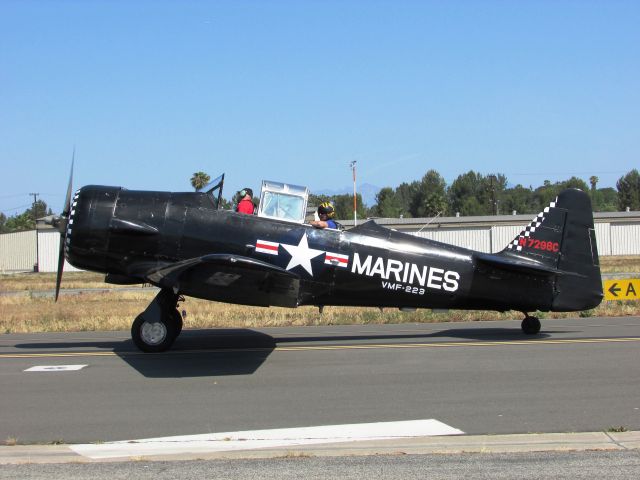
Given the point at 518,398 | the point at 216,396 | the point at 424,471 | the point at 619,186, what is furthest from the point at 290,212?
the point at 619,186

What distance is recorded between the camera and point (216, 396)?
7.56 metres

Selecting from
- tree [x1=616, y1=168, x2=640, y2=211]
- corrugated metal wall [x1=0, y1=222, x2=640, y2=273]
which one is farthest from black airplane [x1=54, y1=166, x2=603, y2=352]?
tree [x1=616, y1=168, x2=640, y2=211]

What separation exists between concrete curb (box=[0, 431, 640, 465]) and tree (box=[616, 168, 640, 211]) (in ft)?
370

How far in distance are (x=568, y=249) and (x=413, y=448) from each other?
714 cm

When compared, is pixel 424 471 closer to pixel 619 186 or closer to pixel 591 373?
pixel 591 373

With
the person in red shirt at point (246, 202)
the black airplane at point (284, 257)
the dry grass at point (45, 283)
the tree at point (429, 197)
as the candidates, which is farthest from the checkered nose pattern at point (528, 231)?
the tree at point (429, 197)

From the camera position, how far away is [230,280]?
30.5 feet

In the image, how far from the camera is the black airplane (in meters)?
10.3

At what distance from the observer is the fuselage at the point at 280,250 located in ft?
33.9

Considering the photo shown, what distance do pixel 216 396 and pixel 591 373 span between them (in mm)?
4807

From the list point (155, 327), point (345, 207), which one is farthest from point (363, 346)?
point (345, 207)

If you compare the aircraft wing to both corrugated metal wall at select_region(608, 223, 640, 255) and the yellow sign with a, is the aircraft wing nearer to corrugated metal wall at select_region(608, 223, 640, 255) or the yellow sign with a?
the yellow sign with a

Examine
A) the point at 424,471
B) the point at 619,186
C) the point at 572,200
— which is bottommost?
the point at 424,471

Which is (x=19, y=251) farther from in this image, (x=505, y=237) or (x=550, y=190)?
Answer: (x=550, y=190)
